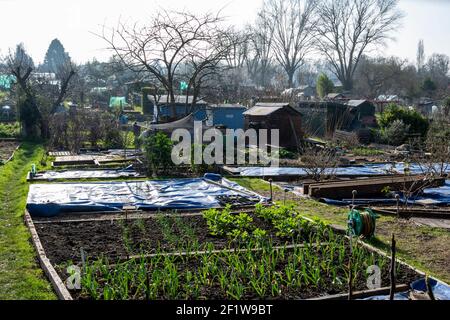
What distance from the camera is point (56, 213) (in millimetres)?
8180

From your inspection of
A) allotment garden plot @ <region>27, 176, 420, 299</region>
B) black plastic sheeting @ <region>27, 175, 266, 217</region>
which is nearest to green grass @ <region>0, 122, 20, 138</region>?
black plastic sheeting @ <region>27, 175, 266, 217</region>

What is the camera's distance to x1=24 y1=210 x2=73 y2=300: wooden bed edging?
4.55 m

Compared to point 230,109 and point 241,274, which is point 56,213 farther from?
point 230,109

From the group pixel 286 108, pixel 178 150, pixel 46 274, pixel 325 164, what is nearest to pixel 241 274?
pixel 46 274

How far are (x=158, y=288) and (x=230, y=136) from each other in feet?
39.4

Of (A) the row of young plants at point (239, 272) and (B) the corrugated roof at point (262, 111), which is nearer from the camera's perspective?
(A) the row of young plants at point (239, 272)

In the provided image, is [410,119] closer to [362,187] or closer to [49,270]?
[362,187]

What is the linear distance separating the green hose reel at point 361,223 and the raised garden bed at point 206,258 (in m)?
0.21

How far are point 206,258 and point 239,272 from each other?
1.64 feet

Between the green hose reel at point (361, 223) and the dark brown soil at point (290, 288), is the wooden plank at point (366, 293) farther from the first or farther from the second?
the green hose reel at point (361, 223)

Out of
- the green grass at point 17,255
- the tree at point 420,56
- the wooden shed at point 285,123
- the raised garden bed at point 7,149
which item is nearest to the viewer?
the green grass at point 17,255

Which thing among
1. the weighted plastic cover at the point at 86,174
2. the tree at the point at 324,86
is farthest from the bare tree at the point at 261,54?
the weighted plastic cover at the point at 86,174

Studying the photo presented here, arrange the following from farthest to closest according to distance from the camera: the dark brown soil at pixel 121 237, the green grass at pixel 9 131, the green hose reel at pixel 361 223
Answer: the green grass at pixel 9 131, the green hose reel at pixel 361 223, the dark brown soil at pixel 121 237

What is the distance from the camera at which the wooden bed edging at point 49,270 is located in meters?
4.55
